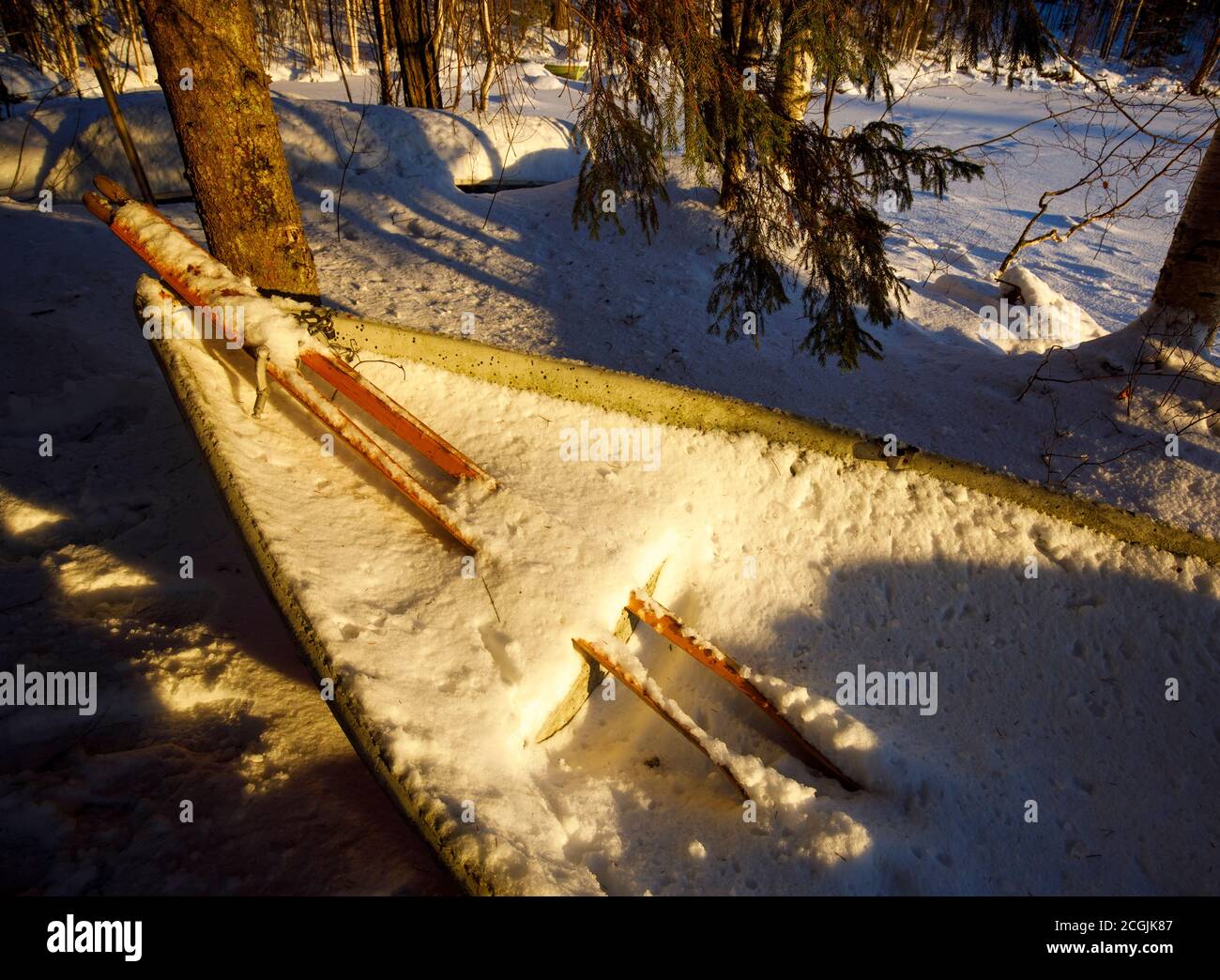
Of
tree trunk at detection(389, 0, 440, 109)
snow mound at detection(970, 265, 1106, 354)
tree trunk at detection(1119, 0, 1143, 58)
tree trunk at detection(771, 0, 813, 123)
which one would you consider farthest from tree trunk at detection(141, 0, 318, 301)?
tree trunk at detection(1119, 0, 1143, 58)

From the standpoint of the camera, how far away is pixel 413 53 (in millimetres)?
8500

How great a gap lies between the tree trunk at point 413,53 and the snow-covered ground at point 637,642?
5471 millimetres

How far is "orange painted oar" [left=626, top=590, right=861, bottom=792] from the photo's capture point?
232 centimetres

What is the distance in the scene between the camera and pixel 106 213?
276 centimetres

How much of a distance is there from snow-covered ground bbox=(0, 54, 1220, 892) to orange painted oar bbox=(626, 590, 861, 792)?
6 centimetres

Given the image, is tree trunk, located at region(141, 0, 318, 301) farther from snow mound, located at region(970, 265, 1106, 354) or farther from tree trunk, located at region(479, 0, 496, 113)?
snow mound, located at region(970, 265, 1106, 354)

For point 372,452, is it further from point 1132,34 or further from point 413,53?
point 1132,34

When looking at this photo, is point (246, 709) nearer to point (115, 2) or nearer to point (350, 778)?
point (350, 778)

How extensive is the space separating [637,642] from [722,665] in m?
0.41

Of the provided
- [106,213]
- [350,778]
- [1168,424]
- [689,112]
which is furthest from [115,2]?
[1168,424]

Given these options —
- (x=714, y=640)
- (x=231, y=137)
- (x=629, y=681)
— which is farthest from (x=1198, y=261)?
(x=231, y=137)

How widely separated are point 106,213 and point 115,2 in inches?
147

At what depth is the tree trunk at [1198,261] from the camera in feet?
14.9

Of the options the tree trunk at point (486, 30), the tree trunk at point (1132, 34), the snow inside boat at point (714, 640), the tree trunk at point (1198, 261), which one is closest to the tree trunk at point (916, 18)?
the tree trunk at point (1198, 261)
